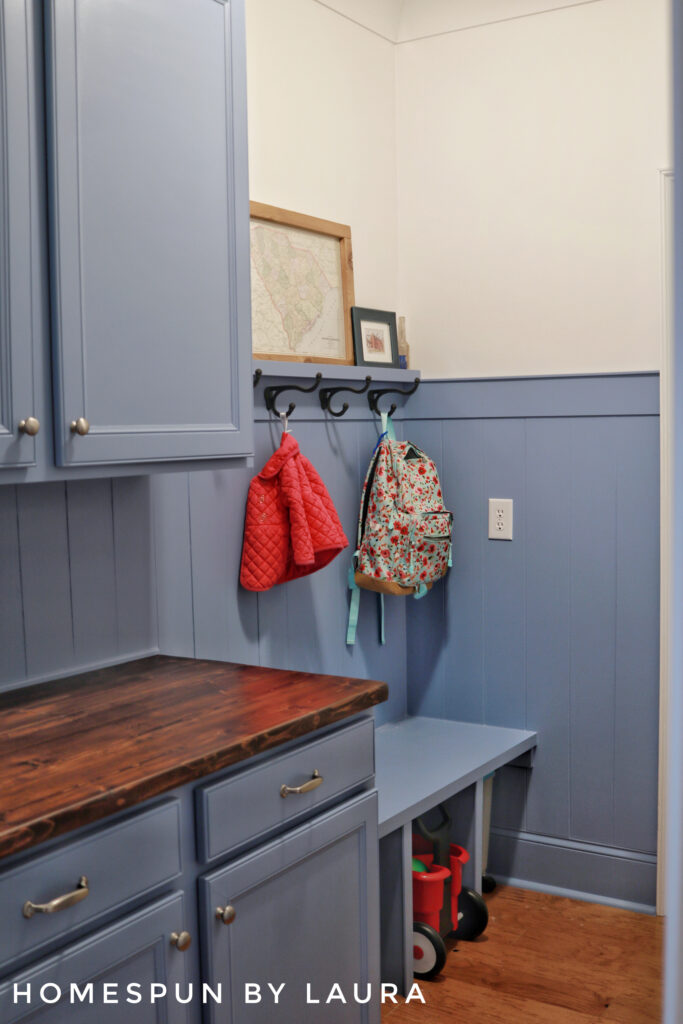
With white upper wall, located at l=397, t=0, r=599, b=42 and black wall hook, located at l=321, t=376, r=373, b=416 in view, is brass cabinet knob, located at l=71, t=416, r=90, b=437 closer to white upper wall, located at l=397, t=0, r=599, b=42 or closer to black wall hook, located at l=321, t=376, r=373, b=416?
black wall hook, located at l=321, t=376, r=373, b=416

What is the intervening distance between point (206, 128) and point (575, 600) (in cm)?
164

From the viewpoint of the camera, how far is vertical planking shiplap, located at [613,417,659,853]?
2.70m

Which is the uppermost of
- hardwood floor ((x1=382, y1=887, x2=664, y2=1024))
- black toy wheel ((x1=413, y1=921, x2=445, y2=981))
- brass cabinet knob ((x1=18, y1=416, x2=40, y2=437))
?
brass cabinet knob ((x1=18, y1=416, x2=40, y2=437))

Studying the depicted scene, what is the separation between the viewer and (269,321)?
8.16 ft

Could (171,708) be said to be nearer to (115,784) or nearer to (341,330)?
(115,784)

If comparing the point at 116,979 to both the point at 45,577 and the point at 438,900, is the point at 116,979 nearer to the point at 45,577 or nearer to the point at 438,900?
the point at 45,577

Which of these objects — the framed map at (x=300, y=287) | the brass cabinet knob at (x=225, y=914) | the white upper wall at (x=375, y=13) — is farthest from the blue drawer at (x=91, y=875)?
the white upper wall at (x=375, y=13)

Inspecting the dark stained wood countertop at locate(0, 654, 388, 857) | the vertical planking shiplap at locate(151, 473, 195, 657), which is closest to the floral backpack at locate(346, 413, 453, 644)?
the vertical planking shiplap at locate(151, 473, 195, 657)

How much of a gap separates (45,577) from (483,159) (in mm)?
1769

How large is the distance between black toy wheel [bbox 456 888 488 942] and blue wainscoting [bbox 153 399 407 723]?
23.0 inches

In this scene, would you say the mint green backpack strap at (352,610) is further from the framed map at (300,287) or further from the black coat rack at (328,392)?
the framed map at (300,287)

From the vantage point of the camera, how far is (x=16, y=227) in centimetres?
149

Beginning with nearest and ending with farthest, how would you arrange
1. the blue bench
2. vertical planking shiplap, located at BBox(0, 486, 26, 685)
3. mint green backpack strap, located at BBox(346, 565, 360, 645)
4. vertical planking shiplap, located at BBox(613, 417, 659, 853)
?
vertical planking shiplap, located at BBox(0, 486, 26, 685), the blue bench, vertical planking shiplap, located at BBox(613, 417, 659, 853), mint green backpack strap, located at BBox(346, 565, 360, 645)

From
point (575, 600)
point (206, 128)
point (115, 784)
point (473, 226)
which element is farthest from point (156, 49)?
point (575, 600)
